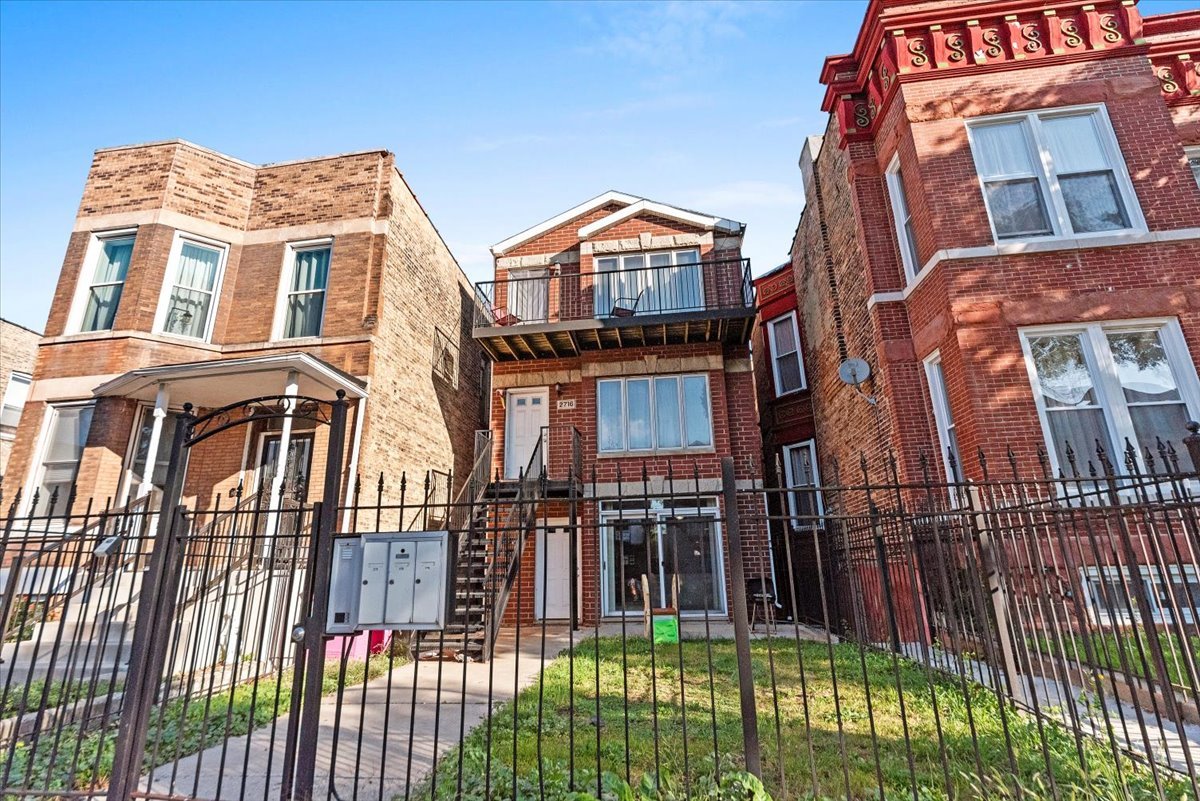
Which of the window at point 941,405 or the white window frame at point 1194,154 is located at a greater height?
the white window frame at point 1194,154

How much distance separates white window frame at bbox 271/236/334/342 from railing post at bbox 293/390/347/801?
884 centimetres

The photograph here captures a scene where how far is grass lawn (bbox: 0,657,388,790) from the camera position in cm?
390

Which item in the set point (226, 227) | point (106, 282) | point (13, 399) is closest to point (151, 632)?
point (226, 227)

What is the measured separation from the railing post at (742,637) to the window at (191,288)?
12.3 meters

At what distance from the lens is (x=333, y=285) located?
39.3 feet

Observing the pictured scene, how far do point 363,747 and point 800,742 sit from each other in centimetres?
367

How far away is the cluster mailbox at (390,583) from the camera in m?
3.89

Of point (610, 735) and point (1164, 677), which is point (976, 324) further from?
point (610, 735)

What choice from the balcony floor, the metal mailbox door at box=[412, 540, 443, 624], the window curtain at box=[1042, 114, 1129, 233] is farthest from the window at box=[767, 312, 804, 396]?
the metal mailbox door at box=[412, 540, 443, 624]

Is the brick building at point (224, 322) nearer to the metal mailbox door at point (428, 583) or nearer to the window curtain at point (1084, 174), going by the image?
the metal mailbox door at point (428, 583)

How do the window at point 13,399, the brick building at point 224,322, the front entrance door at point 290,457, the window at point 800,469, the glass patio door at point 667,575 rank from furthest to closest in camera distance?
the window at point 13,399 < the window at point 800,469 < the glass patio door at point 667,575 < the front entrance door at point 290,457 < the brick building at point 224,322

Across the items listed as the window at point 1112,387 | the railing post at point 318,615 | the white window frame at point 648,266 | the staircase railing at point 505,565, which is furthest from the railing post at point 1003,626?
the white window frame at point 648,266

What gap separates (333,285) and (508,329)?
12.8ft

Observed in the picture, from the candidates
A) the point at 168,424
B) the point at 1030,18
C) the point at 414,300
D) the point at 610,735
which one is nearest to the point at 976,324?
the point at 1030,18
